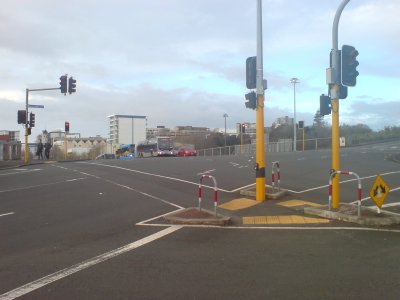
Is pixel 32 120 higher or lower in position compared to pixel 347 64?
higher

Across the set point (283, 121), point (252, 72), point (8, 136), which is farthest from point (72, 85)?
point (283, 121)

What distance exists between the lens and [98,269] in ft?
22.8

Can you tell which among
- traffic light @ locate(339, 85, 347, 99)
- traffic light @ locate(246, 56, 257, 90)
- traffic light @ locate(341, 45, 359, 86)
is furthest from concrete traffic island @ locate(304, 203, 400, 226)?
traffic light @ locate(246, 56, 257, 90)

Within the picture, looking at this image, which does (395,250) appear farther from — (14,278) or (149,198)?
(149,198)

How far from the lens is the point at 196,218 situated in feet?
36.8

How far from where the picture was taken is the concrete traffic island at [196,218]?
10912 mm

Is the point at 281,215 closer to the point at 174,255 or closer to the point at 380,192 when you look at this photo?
the point at 380,192

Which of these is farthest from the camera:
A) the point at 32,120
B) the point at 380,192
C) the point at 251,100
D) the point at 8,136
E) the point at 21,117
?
the point at 8,136

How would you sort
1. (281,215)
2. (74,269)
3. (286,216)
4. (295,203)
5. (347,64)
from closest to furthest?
(74,269) → (286,216) → (281,215) → (347,64) → (295,203)

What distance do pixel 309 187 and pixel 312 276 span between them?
1188cm

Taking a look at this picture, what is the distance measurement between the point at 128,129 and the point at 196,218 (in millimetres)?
97002

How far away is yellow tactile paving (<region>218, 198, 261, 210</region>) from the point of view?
13.6 m

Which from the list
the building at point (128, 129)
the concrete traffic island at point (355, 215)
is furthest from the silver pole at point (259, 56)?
the building at point (128, 129)

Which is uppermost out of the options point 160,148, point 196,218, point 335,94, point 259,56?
point 259,56
